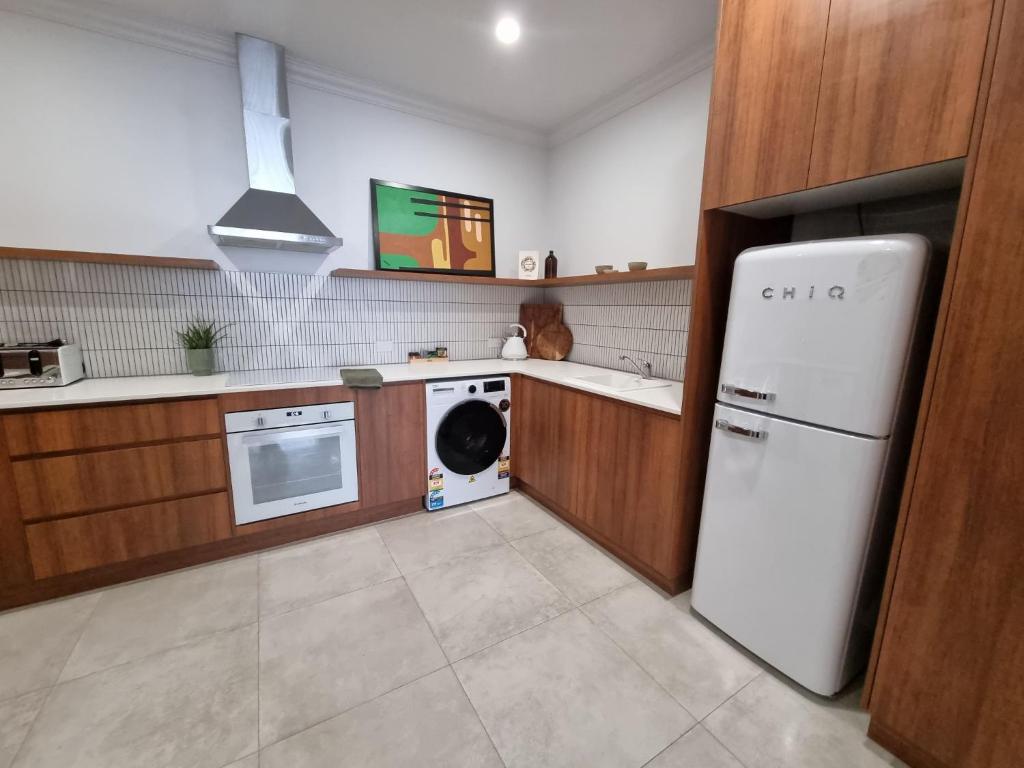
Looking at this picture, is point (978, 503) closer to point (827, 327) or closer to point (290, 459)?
point (827, 327)

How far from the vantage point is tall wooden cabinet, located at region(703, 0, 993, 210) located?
3.25 ft

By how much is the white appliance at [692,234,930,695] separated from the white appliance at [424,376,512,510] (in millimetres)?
1405

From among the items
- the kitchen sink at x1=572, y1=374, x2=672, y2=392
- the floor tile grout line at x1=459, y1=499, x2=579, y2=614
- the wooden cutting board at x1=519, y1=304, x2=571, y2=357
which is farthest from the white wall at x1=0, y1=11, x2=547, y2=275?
the floor tile grout line at x1=459, y1=499, x2=579, y2=614

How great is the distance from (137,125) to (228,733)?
273 centimetres

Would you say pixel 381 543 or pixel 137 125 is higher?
pixel 137 125

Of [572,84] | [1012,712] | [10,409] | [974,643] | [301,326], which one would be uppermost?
[572,84]

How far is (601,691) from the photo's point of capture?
55.1 inches

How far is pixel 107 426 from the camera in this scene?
172 cm

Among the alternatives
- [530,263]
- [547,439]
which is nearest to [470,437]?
[547,439]

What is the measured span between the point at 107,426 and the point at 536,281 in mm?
2470

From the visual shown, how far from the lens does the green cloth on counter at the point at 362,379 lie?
7.16 ft

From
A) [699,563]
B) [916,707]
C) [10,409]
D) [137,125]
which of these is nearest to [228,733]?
[10,409]

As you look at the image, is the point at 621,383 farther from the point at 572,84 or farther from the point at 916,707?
the point at 572,84

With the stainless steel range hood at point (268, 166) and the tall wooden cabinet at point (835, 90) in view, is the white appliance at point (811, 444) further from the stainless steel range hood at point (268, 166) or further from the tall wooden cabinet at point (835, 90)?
the stainless steel range hood at point (268, 166)
